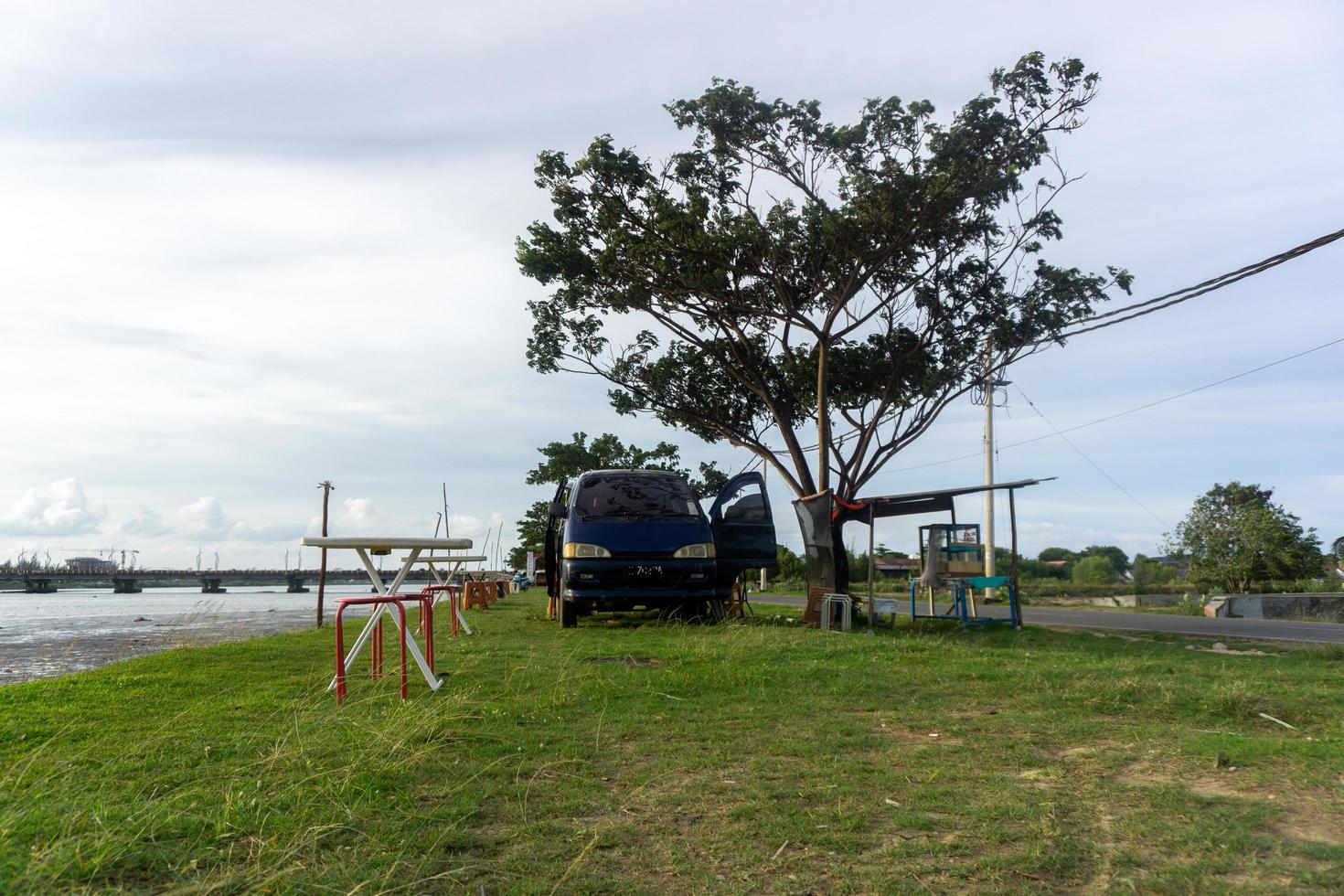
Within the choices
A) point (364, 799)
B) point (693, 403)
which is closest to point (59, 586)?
point (693, 403)

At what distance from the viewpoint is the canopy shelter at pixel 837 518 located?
13.5m

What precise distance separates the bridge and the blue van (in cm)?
9866

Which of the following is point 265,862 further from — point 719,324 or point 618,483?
point 719,324

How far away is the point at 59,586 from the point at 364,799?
151598 mm

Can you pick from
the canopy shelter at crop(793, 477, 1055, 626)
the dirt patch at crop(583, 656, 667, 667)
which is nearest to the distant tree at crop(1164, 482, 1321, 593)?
the canopy shelter at crop(793, 477, 1055, 626)

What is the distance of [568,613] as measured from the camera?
41.8 feet

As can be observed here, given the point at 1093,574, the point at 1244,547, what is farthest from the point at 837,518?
the point at 1093,574

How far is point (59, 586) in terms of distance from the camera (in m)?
A: 128

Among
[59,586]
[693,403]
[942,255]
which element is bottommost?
[59,586]

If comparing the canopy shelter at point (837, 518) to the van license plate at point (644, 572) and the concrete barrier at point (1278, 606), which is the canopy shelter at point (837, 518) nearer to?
the van license plate at point (644, 572)

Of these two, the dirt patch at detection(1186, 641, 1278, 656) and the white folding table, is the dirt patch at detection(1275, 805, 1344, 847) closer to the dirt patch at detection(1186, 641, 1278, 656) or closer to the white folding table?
the white folding table

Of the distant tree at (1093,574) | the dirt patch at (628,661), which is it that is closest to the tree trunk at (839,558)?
the dirt patch at (628,661)

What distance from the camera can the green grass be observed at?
2.96m

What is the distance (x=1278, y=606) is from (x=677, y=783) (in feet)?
76.9
